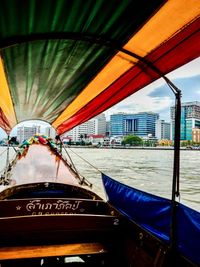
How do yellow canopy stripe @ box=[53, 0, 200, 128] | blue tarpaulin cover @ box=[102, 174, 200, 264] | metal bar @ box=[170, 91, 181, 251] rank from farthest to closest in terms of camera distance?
1. metal bar @ box=[170, 91, 181, 251]
2. blue tarpaulin cover @ box=[102, 174, 200, 264]
3. yellow canopy stripe @ box=[53, 0, 200, 128]

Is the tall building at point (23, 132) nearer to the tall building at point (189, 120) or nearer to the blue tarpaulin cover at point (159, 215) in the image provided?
the blue tarpaulin cover at point (159, 215)

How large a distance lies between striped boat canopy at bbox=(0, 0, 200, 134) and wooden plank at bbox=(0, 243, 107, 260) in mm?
2215

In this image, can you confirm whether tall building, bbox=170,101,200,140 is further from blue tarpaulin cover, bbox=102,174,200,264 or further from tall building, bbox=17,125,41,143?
blue tarpaulin cover, bbox=102,174,200,264

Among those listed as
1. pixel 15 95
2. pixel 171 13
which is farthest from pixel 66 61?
pixel 15 95

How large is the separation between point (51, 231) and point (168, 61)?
8.05 feet

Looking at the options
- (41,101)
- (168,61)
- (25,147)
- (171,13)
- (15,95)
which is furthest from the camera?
(25,147)

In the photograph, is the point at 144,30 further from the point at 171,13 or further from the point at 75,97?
the point at 75,97

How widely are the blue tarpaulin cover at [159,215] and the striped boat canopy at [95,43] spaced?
1505 millimetres

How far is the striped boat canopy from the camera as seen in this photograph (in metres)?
2.15

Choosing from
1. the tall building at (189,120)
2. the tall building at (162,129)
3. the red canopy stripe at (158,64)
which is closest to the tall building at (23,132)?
the red canopy stripe at (158,64)

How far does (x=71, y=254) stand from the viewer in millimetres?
3109

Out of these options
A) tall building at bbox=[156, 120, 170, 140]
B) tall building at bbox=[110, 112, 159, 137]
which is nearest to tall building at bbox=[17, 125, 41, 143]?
tall building at bbox=[110, 112, 159, 137]

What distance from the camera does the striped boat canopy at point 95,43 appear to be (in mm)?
2148

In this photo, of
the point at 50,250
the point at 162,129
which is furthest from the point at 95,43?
the point at 162,129
